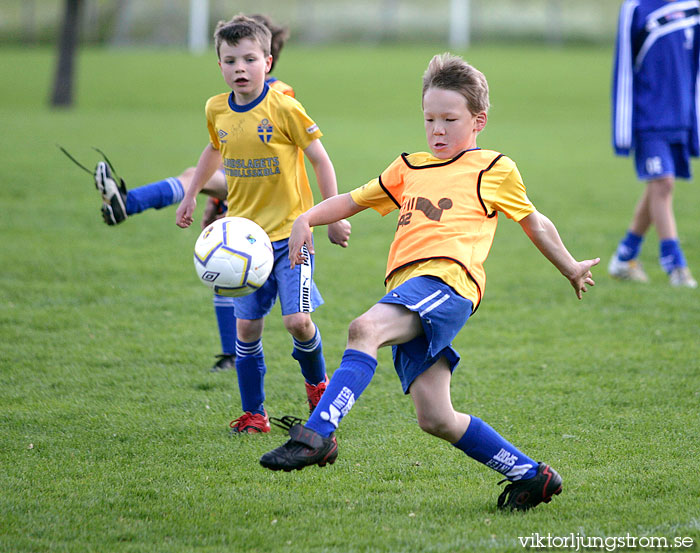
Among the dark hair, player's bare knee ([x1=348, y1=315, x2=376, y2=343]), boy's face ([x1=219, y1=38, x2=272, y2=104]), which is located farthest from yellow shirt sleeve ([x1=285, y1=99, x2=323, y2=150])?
player's bare knee ([x1=348, y1=315, x2=376, y2=343])

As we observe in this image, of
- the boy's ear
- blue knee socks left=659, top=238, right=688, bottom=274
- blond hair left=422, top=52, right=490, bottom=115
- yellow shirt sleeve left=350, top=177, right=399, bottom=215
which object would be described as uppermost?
blond hair left=422, top=52, right=490, bottom=115

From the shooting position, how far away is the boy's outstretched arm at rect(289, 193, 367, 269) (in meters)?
3.50

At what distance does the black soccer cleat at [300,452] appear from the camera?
2.90m

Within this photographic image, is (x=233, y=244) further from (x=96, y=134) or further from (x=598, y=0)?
(x=598, y=0)

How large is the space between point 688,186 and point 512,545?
1117cm

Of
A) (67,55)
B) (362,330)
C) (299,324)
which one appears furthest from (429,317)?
(67,55)

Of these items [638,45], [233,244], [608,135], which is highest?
[638,45]

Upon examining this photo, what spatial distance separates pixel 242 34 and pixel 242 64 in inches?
5.7

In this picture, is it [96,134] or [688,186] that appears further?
[96,134]

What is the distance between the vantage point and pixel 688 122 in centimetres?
748

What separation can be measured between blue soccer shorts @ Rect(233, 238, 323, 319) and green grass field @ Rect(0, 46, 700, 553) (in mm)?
642

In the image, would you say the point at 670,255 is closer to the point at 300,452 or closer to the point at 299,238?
the point at 299,238

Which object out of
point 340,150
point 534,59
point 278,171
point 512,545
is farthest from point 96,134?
point 534,59

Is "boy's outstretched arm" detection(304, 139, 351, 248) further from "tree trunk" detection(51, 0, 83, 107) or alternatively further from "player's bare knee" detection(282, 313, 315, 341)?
"tree trunk" detection(51, 0, 83, 107)
